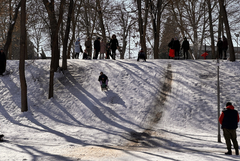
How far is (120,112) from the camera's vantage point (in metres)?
15.2

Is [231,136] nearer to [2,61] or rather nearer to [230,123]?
[230,123]

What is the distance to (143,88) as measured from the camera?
17.8 meters

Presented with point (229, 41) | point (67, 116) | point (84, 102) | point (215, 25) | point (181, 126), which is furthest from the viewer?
point (215, 25)

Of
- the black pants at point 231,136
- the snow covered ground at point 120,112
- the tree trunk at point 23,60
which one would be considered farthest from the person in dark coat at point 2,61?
the black pants at point 231,136

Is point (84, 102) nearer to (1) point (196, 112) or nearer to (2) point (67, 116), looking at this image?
(2) point (67, 116)

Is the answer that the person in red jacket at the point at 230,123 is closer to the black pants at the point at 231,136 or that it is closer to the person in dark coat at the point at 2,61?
the black pants at the point at 231,136

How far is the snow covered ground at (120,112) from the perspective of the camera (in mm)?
9674

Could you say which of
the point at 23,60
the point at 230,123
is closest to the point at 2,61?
the point at 23,60

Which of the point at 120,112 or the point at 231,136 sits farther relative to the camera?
the point at 120,112

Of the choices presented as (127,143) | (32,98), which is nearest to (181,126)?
(127,143)

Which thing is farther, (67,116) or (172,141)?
(67,116)

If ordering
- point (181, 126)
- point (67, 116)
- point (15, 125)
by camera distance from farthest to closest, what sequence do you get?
point (67, 116) < point (15, 125) < point (181, 126)

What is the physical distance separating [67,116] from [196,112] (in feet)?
21.7

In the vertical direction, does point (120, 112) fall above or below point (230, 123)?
below
